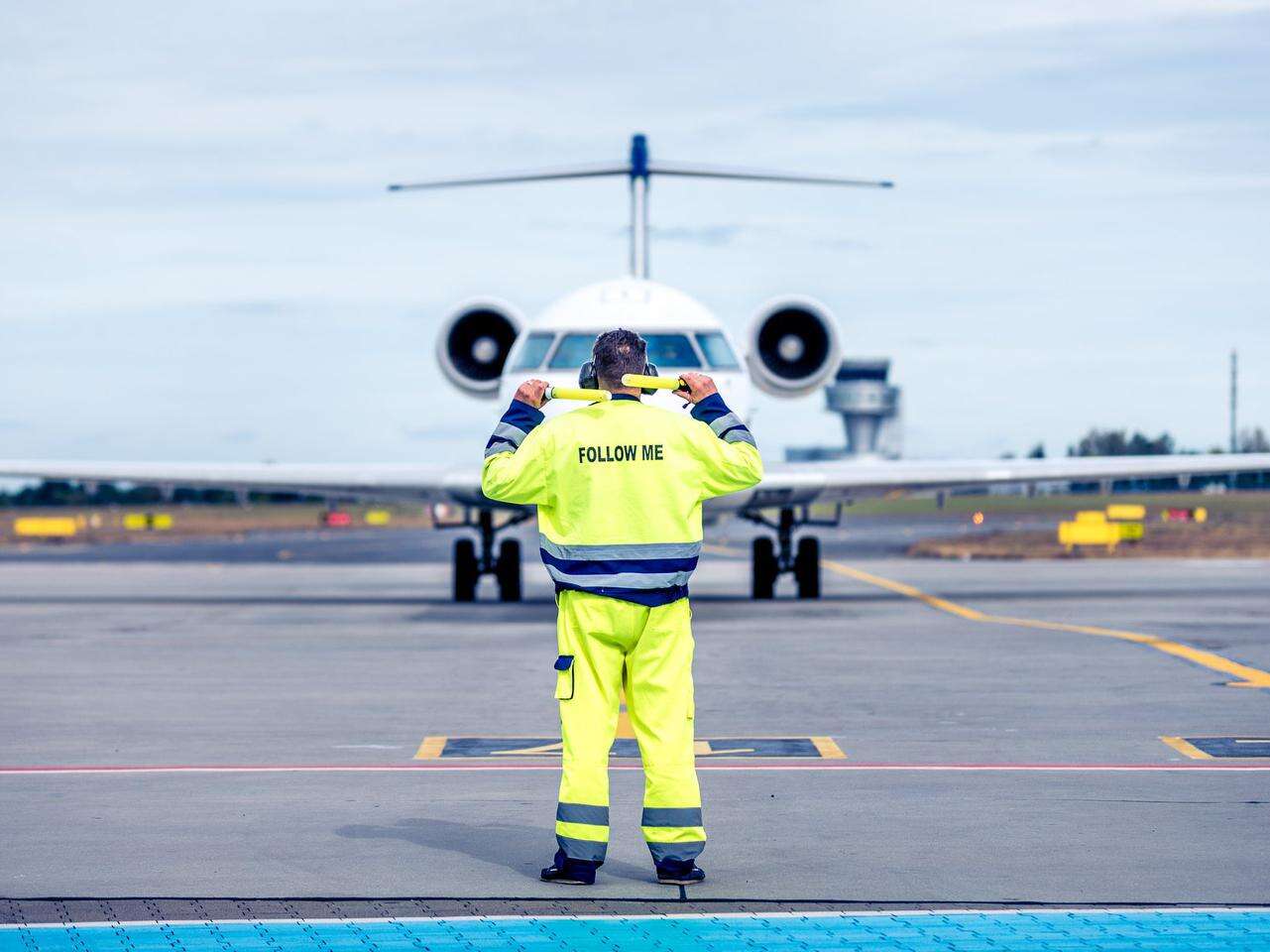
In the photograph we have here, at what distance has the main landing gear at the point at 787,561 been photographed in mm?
24812

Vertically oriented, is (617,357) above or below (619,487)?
above

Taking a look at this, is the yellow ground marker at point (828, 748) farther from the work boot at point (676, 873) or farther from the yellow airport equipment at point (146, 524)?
the yellow airport equipment at point (146, 524)

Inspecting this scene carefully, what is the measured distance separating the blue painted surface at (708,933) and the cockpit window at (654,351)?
15804 mm

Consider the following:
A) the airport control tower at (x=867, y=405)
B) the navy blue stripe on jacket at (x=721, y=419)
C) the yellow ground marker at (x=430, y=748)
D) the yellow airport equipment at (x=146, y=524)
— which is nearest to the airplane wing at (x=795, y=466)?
the yellow ground marker at (x=430, y=748)

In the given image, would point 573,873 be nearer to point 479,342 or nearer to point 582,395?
point 582,395

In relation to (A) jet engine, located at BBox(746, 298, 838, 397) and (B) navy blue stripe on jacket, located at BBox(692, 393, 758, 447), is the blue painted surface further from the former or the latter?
(A) jet engine, located at BBox(746, 298, 838, 397)

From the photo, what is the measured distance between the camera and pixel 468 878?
6754 millimetres

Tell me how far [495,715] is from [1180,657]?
6.48m

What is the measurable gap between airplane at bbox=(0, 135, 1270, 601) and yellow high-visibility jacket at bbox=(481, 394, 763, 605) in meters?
14.3

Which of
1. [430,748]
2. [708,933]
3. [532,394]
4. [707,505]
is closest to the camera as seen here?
[708,933]

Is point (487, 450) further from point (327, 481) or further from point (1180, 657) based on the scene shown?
point (327, 481)

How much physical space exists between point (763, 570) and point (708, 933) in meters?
19.1

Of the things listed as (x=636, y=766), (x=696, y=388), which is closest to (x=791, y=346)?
(x=636, y=766)

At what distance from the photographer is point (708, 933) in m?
5.95
